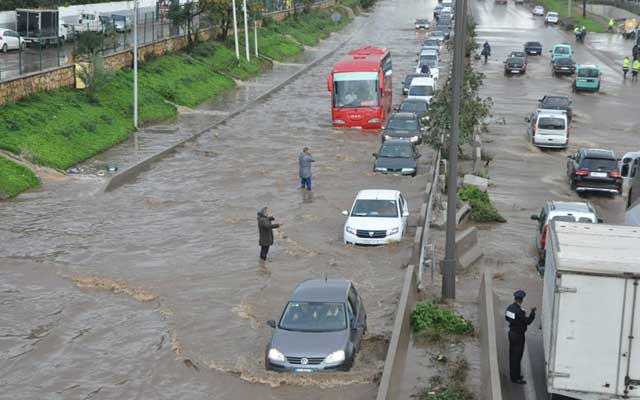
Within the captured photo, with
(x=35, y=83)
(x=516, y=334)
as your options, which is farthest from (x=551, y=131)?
(x=516, y=334)

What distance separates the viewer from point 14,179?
98.4 ft

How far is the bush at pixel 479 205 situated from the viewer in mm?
27891

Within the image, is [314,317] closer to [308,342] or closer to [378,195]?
[308,342]

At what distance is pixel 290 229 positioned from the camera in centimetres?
2661

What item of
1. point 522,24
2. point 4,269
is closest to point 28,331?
point 4,269

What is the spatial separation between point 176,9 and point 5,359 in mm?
44684

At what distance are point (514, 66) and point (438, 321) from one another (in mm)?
49079

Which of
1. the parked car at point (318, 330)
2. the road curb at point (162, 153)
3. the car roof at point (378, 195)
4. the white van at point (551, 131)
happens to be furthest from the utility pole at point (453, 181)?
the white van at point (551, 131)

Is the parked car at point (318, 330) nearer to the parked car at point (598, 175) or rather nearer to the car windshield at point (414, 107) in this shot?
the parked car at point (598, 175)

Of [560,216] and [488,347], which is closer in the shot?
[488,347]

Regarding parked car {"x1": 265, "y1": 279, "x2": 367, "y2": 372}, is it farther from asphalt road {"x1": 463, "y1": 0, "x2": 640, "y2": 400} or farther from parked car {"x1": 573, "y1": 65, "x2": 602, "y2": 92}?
parked car {"x1": 573, "y1": 65, "x2": 602, "y2": 92}

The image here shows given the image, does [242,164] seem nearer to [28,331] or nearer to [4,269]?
[4,269]

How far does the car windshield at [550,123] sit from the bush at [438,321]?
74.1 feet

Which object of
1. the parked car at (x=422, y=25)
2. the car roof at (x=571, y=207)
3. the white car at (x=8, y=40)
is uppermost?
the white car at (x=8, y=40)
